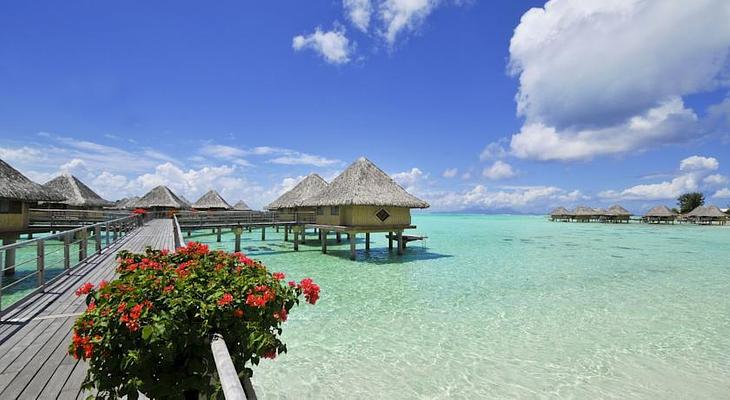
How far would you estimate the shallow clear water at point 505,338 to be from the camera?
5387 mm

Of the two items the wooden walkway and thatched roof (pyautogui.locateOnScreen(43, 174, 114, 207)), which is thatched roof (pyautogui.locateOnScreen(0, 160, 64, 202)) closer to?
the wooden walkway

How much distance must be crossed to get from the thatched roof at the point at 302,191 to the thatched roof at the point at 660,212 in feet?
190

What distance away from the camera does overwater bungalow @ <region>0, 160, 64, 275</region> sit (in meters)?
11.5

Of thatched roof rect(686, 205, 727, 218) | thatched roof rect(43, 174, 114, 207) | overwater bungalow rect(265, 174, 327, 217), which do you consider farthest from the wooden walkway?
thatched roof rect(686, 205, 727, 218)

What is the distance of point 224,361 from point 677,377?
284 inches

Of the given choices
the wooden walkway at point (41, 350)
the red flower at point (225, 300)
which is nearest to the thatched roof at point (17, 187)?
the wooden walkway at point (41, 350)

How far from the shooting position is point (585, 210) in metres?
63.9

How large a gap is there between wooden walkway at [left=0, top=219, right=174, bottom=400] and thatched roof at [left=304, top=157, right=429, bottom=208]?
492 inches

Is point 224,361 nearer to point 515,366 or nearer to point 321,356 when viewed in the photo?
point 321,356

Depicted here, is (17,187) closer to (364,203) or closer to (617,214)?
(364,203)

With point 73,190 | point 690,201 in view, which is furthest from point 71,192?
point 690,201

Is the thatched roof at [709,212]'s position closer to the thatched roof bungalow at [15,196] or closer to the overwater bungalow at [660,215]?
the overwater bungalow at [660,215]

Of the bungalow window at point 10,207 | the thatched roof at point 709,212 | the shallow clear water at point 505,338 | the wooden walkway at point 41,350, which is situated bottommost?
the shallow clear water at point 505,338

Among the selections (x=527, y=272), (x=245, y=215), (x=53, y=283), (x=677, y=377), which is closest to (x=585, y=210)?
(x=527, y=272)
